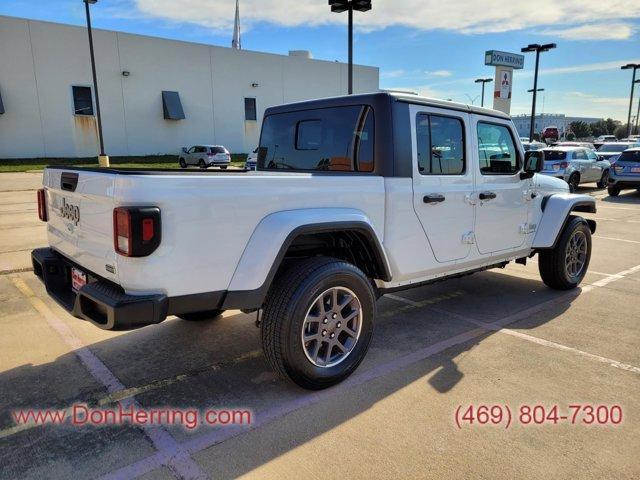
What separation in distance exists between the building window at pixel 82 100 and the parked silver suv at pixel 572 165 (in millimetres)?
27538

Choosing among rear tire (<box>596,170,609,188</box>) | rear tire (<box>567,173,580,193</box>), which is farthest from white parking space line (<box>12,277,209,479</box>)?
rear tire (<box>596,170,609,188</box>)

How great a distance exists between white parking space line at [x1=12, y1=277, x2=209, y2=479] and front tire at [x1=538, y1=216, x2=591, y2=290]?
14.6 feet

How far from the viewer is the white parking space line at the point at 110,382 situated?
2.50m

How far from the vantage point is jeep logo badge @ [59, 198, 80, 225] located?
3059 mm

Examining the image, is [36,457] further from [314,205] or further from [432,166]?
[432,166]

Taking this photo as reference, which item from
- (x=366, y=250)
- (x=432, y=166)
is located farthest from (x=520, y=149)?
(x=366, y=250)

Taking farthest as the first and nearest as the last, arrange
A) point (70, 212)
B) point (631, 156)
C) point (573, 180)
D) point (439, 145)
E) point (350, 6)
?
point (573, 180) → point (631, 156) → point (350, 6) → point (439, 145) → point (70, 212)

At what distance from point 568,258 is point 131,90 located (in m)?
33.3

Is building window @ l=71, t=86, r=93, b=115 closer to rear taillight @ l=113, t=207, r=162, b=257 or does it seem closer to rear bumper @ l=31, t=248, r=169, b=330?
rear bumper @ l=31, t=248, r=169, b=330

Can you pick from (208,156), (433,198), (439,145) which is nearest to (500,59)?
(208,156)

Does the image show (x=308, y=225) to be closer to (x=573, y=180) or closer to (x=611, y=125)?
(x=573, y=180)

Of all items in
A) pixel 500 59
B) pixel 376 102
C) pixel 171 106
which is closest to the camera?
pixel 376 102

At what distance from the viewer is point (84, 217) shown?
2953mm

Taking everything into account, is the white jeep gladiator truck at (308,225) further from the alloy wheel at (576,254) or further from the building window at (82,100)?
the building window at (82,100)
